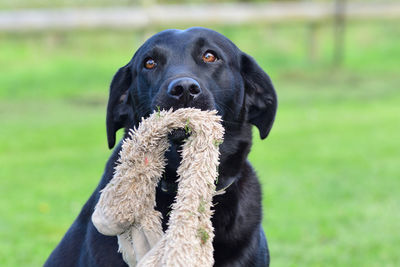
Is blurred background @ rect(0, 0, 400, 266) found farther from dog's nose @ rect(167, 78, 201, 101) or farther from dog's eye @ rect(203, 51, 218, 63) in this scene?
dog's nose @ rect(167, 78, 201, 101)

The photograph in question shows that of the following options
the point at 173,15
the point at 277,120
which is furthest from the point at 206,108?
the point at 173,15

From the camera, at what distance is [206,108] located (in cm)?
292

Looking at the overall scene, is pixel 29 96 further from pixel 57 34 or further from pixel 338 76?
pixel 338 76

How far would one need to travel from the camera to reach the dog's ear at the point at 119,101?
11.3ft

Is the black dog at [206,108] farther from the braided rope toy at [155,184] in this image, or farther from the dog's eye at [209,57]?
the braided rope toy at [155,184]

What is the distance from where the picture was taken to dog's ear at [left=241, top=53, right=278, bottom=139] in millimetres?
3482

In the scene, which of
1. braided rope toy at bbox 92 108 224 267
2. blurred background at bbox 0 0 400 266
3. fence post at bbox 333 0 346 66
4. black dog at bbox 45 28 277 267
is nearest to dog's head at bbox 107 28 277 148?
black dog at bbox 45 28 277 267

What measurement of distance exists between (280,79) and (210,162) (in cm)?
1143

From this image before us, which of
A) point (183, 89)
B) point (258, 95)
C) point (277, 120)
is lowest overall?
point (277, 120)

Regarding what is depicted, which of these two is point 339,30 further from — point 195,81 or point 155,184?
point 155,184

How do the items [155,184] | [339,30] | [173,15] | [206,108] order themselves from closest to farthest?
1. [155,184]
2. [206,108]
3. [173,15]
4. [339,30]

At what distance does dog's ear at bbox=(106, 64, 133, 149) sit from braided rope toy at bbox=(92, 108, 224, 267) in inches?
34.8

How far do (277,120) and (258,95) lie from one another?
22.0 feet

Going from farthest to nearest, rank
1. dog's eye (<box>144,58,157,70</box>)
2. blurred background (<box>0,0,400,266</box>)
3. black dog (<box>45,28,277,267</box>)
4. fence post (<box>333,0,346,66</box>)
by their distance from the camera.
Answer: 1. fence post (<box>333,0,346,66</box>)
2. blurred background (<box>0,0,400,266</box>)
3. dog's eye (<box>144,58,157,70</box>)
4. black dog (<box>45,28,277,267</box>)
